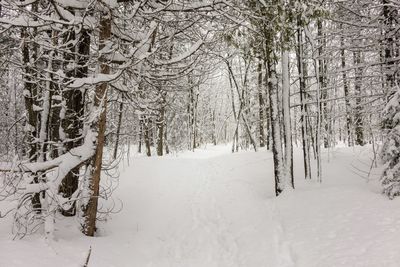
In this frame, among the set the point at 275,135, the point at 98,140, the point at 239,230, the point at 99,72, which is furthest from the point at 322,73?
the point at 98,140

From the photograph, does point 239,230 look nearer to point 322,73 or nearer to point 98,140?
point 98,140

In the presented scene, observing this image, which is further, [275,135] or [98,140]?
[275,135]

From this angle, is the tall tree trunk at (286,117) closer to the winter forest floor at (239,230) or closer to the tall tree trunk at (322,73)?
the winter forest floor at (239,230)

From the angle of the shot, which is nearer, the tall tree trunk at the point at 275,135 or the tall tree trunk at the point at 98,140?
the tall tree trunk at the point at 98,140

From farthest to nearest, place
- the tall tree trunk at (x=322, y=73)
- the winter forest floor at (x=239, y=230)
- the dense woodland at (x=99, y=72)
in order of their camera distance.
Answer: the tall tree trunk at (x=322, y=73) → the dense woodland at (x=99, y=72) → the winter forest floor at (x=239, y=230)

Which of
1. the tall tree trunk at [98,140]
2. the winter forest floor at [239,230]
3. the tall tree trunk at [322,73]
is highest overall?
the tall tree trunk at [322,73]

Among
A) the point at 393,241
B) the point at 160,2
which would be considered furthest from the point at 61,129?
the point at 393,241

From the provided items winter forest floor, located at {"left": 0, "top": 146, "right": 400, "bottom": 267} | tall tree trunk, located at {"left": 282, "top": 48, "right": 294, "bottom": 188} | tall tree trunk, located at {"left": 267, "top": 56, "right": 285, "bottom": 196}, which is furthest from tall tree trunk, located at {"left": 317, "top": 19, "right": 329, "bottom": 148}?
winter forest floor, located at {"left": 0, "top": 146, "right": 400, "bottom": 267}

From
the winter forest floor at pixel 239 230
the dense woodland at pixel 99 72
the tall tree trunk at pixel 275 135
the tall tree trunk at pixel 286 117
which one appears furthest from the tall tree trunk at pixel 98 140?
the tall tree trunk at pixel 286 117

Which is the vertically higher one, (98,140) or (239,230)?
(98,140)

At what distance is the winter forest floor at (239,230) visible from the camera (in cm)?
577

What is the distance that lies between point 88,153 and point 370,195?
6.21 meters

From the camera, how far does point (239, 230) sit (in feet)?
27.2

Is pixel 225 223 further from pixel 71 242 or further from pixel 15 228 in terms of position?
pixel 15 228
